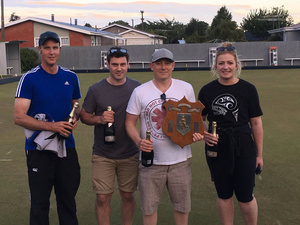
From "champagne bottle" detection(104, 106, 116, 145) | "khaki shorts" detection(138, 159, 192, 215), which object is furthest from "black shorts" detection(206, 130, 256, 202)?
"champagne bottle" detection(104, 106, 116, 145)

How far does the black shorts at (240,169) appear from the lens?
3779 millimetres

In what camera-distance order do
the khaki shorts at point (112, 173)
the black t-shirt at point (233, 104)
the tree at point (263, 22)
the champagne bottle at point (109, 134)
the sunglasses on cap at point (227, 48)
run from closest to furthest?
the black t-shirt at point (233, 104)
the sunglasses on cap at point (227, 48)
the champagne bottle at point (109, 134)
the khaki shorts at point (112, 173)
the tree at point (263, 22)

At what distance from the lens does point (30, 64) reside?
33250 millimetres

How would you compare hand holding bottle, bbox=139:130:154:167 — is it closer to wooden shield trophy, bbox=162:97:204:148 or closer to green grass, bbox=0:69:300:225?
wooden shield trophy, bbox=162:97:204:148

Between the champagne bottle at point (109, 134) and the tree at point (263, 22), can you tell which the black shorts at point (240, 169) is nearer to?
the champagne bottle at point (109, 134)

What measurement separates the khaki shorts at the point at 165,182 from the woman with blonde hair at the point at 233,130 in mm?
297

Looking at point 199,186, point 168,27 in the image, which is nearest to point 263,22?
point 168,27

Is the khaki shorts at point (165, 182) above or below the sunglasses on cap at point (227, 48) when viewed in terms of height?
below

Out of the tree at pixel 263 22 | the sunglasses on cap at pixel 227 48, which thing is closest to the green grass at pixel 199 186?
the sunglasses on cap at pixel 227 48

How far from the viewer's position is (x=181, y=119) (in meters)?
3.67

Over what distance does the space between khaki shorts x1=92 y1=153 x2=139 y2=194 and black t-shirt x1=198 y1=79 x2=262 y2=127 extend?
938 mm

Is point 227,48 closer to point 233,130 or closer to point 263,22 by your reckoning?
point 233,130

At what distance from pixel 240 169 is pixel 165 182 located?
2.17 feet

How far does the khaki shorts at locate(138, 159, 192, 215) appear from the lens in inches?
149
